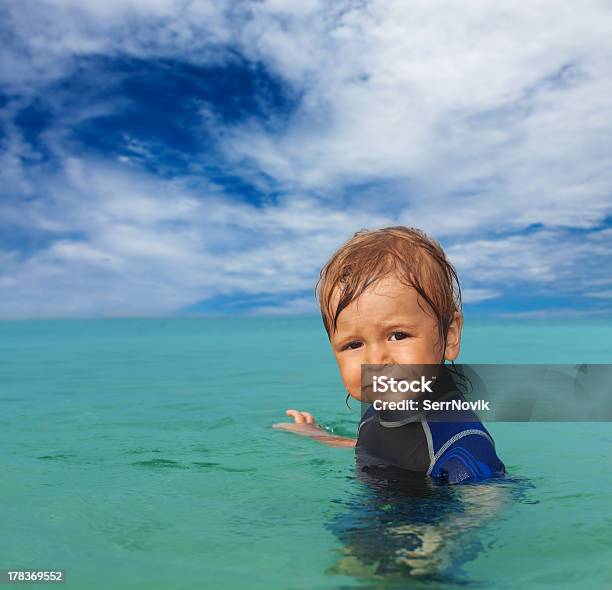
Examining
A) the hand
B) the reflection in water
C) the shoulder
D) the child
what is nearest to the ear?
the child

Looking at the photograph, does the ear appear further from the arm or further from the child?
the arm

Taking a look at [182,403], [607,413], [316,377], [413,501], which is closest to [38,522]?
[413,501]

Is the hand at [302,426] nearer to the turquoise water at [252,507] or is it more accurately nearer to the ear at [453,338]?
the turquoise water at [252,507]

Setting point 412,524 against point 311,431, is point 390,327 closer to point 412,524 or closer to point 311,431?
point 412,524

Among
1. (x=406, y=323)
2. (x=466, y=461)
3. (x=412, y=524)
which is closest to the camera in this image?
(x=412, y=524)

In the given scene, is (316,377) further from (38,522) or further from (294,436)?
(38,522)

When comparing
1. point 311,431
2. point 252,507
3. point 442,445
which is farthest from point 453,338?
point 311,431

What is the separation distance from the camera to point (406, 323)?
269cm

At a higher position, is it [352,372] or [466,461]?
[352,372]

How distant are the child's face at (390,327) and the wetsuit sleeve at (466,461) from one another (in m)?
0.41

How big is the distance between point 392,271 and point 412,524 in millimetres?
1016

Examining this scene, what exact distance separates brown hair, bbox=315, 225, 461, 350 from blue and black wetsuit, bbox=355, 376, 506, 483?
38cm

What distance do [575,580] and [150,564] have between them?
138 centimetres

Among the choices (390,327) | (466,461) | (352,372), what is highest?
(390,327)
